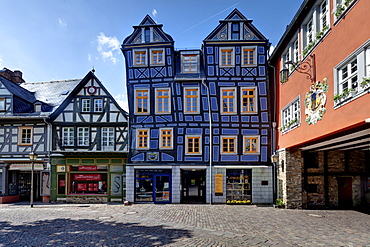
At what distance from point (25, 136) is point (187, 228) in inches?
577

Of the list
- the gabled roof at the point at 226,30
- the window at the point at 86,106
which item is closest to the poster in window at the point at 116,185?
the window at the point at 86,106

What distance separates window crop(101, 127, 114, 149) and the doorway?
17.6ft

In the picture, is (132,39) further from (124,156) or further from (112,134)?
(124,156)

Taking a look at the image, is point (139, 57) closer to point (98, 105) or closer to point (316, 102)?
point (98, 105)

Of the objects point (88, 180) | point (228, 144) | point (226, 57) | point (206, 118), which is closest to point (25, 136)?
point (88, 180)

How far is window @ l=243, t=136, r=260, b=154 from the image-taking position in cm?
1744

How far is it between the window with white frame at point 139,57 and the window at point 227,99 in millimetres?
5686

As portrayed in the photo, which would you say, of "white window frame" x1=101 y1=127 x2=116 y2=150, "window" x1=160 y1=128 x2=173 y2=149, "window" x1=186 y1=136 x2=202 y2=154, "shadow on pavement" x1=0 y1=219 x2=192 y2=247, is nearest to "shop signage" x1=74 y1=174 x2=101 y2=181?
"white window frame" x1=101 y1=127 x2=116 y2=150

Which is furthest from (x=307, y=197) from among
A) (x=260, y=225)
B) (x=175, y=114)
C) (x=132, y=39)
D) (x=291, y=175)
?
(x=132, y=39)

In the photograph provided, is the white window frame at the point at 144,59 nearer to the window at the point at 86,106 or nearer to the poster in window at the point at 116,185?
the window at the point at 86,106

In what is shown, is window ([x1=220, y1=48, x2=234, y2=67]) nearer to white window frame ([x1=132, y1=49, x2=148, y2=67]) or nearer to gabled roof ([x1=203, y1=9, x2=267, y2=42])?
gabled roof ([x1=203, y1=9, x2=267, y2=42])

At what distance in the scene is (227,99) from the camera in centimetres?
1775

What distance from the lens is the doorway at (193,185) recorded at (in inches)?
730

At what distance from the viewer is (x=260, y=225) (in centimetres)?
1052
